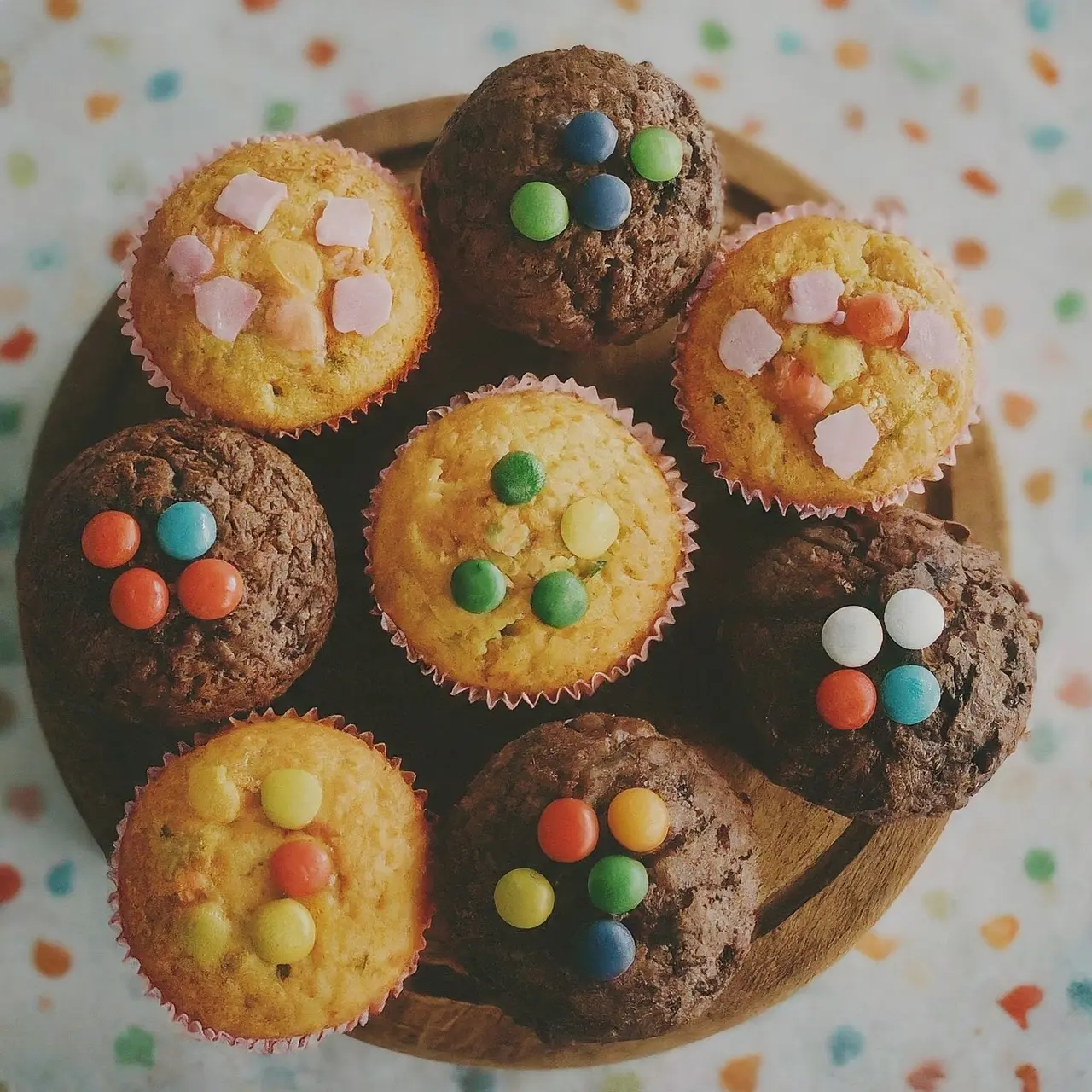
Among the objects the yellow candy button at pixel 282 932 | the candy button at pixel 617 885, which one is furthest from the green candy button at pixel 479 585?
the yellow candy button at pixel 282 932

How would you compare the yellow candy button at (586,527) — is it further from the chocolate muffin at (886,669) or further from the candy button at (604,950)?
the candy button at (604,950)

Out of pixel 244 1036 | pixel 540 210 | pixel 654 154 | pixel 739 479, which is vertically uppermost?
pixel 654 154

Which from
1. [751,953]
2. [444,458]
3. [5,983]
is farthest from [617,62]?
[5,983]

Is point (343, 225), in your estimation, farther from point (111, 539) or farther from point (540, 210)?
point (111, 539)

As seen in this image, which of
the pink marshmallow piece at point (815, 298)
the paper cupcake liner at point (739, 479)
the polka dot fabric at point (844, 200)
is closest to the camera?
the pink marshmallow piece at point (815, 298)

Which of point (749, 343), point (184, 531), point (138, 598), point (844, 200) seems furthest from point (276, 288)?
point (844, 200)

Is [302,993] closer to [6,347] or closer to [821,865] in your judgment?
[821,865]
